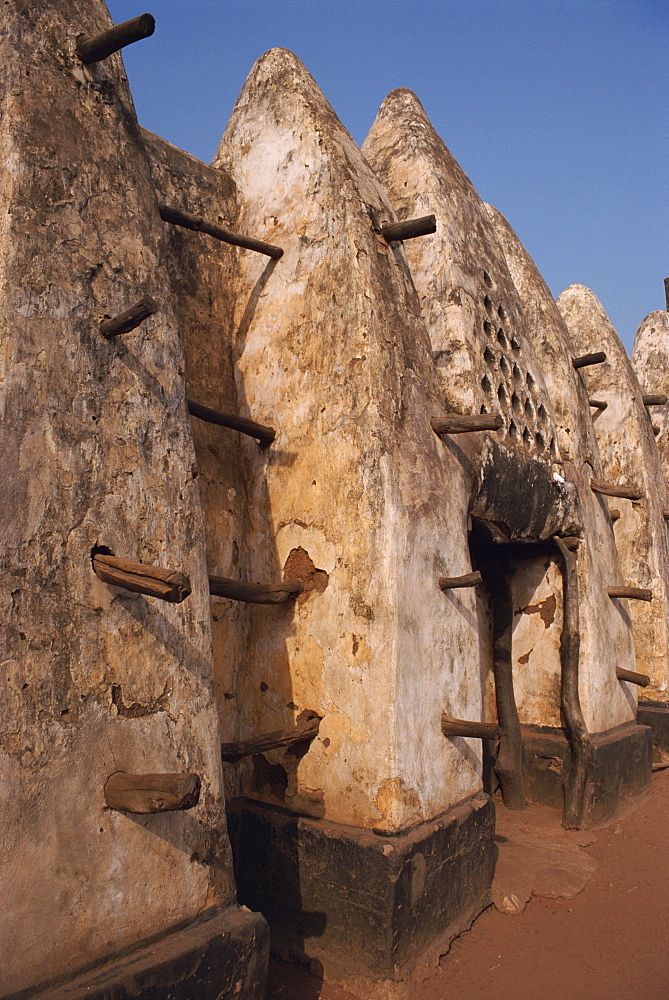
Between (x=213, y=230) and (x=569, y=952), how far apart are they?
446 cm

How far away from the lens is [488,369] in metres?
5.34

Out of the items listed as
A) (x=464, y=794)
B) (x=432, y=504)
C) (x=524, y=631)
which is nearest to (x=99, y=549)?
(x=432, y=504)

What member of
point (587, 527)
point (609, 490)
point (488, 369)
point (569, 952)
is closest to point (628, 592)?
point (587, 527)

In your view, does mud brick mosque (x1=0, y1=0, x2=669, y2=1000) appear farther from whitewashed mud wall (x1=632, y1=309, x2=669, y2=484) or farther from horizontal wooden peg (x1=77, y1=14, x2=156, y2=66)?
whitewashed mud wall (x1=632, y1=309, x2=669, y2=484)

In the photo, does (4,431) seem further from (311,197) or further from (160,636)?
(311,197)

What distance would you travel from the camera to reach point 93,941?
98.8 inches

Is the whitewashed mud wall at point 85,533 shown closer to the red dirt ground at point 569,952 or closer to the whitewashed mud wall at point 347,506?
the whitewashed mud wall at point 347,506

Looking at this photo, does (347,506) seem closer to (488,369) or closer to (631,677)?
(488,369)

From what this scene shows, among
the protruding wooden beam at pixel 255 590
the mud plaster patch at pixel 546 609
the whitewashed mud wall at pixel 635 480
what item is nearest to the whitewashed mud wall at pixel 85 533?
the protruding wooden beam at pixel 255 590

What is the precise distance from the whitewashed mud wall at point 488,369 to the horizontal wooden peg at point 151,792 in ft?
8.83

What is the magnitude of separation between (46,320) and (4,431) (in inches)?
18.7

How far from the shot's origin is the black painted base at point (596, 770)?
A: 18.6ft

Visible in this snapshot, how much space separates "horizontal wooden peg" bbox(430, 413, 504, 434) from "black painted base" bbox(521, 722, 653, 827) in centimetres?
286

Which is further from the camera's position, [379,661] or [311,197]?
[311,197]
